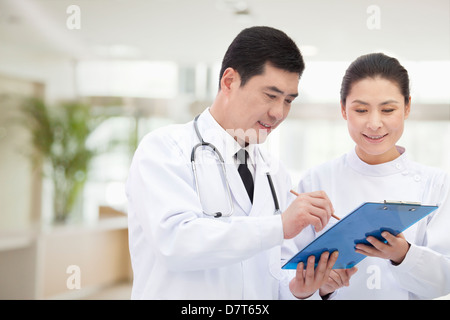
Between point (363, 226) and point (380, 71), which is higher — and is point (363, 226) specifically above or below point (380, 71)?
below

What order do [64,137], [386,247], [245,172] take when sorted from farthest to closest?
1. [64,137]
2. [245,172]
3. [386,247]

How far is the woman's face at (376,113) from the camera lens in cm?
137

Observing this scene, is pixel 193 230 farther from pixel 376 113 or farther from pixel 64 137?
pixel 64 137

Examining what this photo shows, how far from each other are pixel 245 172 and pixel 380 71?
0.48 metres

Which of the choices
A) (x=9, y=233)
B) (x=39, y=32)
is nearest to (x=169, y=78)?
(x=39, y=32)

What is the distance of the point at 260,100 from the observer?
1.28m

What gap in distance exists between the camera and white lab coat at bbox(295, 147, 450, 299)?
1336 millimetres

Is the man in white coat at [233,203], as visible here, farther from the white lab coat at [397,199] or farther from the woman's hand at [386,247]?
the white lab coat at [397,199]

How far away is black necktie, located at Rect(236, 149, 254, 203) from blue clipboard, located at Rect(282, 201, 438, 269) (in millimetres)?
228

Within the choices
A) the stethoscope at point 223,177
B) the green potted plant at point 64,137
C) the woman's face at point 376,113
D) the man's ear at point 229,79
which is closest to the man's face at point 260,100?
the man's ear at point 229,79

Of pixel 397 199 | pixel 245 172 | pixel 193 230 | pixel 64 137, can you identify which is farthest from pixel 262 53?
pixel 64 137

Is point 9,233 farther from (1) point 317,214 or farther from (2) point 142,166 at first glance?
(1) point 317,214

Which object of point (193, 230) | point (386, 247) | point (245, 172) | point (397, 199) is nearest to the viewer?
point (193, 230)
